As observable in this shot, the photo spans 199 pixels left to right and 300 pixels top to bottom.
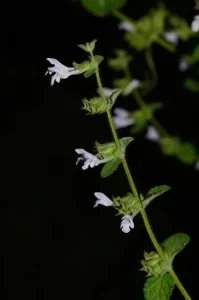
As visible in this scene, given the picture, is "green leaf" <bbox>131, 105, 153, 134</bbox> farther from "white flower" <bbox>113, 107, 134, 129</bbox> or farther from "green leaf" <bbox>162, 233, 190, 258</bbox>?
"green leaf" <bbox>162, 233, 190, 258</bbox>

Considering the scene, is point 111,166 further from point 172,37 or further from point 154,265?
point 172,37

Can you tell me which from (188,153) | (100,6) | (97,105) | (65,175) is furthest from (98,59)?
(65,175)

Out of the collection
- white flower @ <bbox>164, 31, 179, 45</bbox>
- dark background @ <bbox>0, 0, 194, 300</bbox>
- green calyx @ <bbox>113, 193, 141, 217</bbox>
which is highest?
dark background @ <bbox>0, 0, 194, 300</bbox>

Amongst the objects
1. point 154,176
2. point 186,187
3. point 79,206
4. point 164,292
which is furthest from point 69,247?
point 164,292

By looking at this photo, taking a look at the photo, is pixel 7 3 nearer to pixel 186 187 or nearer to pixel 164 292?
pixel 186 187

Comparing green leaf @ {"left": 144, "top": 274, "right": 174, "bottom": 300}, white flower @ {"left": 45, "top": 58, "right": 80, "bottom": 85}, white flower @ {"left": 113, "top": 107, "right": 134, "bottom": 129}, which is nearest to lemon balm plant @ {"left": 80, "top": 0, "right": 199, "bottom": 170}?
white flower @ {"left": 113, "top": 107, "right": 134, "bottom": 129}

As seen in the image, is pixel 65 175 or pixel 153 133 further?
pixel 65 175

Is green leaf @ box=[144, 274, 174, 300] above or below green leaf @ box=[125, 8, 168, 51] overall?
below
